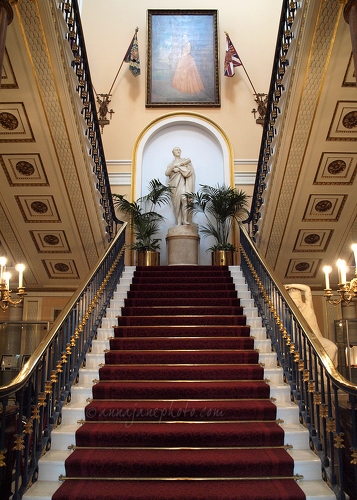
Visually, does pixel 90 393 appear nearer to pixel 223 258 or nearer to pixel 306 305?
pixel 306 305

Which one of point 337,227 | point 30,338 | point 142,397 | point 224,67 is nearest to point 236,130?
point 224,67

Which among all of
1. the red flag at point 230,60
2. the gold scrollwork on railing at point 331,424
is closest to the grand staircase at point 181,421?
the gold scrollwork on railing at point 331,424

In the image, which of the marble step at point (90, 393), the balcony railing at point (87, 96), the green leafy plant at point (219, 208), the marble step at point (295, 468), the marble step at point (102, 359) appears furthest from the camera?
the green leafy plant at point (219, 208)

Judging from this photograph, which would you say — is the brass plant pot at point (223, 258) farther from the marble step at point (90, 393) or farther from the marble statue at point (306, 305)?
the marble step at point (90, 393)

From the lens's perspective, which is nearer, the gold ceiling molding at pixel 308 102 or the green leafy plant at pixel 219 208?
the gold ceiling molding at pixel 308 102

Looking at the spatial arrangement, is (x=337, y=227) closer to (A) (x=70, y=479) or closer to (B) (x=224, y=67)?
(B) (x=224, y=67)

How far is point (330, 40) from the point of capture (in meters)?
5.26

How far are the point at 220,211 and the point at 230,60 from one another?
404cm

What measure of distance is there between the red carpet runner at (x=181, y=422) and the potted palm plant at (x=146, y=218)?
3.41 meters

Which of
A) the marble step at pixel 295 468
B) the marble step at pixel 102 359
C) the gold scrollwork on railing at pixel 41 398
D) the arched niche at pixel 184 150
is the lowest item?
the marble step at pixel 295 468

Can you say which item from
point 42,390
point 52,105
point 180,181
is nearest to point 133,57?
point 180,181

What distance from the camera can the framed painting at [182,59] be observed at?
37.2 ft

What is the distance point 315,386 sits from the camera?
3689mm

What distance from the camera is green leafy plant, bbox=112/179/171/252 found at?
31.3 ft
